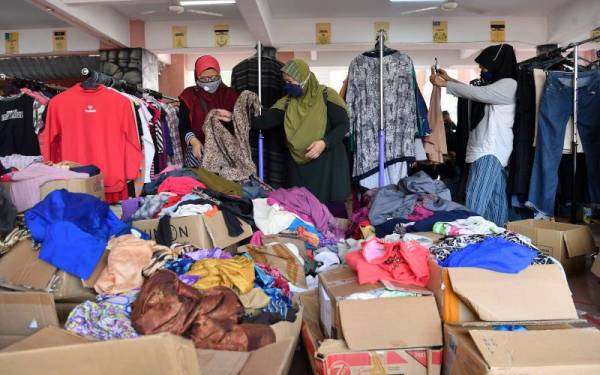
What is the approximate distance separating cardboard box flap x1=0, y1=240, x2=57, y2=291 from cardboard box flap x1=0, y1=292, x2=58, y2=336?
0.24ft

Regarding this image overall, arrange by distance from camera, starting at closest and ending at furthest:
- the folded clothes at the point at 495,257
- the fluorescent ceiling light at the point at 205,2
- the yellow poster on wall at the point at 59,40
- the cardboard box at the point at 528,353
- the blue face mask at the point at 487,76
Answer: the cardboard box at the point at 528,353 < the folded clothes at the point at 495,257 < the blue face mask at the point at 487,76 < the fluorescent ceiling light at the point at 205,2 < the yellow poster on wall at the point at 59,40

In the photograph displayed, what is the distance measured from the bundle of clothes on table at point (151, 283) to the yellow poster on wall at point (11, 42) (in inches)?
287

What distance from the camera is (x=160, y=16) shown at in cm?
800

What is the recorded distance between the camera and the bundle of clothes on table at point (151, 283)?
5.97 feet

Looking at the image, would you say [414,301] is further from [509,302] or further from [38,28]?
[38,28]

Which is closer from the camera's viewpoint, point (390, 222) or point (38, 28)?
point (390, 222)

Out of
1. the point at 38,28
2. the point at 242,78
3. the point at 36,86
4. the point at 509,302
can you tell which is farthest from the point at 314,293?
the point at 38,28

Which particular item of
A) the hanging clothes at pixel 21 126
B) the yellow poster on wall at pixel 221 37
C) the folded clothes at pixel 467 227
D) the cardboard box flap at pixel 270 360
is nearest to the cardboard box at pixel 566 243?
the folded clothes at pixel 467 227

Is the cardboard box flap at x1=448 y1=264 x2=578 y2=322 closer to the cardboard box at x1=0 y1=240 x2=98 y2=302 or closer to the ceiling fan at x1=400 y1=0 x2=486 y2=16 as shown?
the cardboard box at x1=0 y1=240 x2=98 y2=302

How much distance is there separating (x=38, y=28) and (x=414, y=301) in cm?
843

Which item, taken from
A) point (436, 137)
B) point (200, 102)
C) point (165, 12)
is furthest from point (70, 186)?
point (165, 12)

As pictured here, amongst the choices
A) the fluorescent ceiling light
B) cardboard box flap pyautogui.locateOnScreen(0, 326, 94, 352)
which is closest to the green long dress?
cardboard box flap pyautogui.locateOnScreen(0, 326, 94, 352)

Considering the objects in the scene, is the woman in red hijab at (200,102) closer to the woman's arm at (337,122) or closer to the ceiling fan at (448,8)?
the woman's arm at (337,122)

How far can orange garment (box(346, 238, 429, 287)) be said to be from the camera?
2.21 meters
